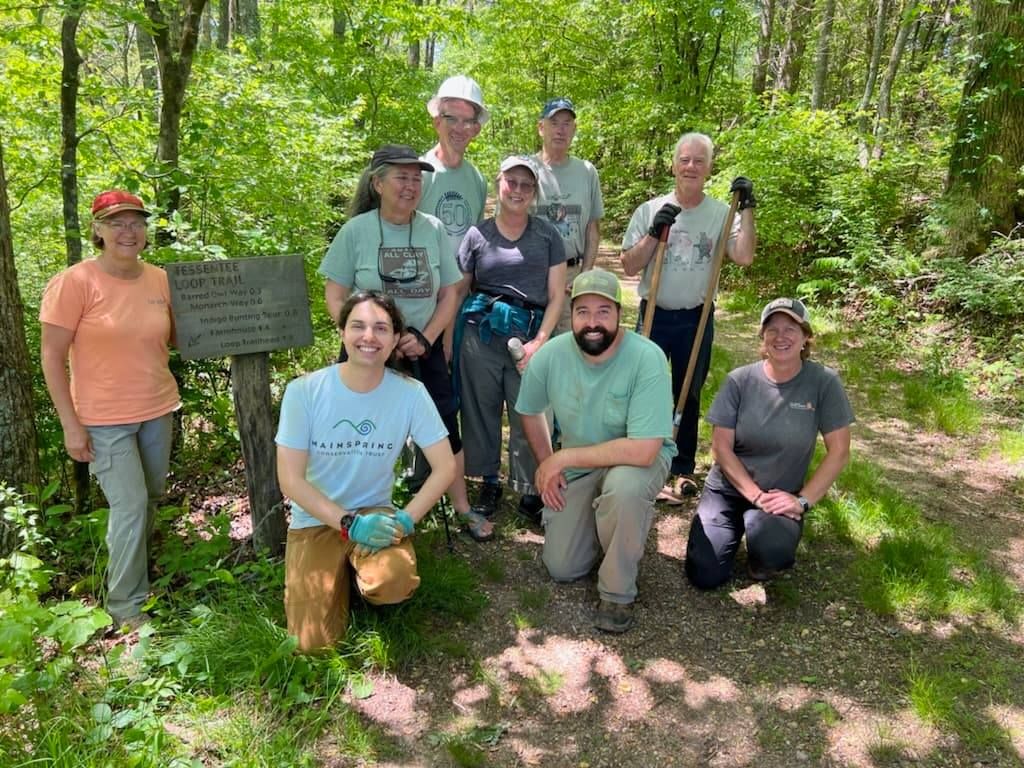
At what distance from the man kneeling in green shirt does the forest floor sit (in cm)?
28

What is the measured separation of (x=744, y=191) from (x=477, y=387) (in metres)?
2.04

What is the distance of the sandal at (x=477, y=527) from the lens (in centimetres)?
399

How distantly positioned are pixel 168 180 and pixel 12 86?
9.70 feet

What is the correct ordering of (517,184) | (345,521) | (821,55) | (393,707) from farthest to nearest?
(821,55), (517,184), (345,521), (393,707)

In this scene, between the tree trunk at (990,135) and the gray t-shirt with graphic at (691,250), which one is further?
the tree trunk at (990,135)

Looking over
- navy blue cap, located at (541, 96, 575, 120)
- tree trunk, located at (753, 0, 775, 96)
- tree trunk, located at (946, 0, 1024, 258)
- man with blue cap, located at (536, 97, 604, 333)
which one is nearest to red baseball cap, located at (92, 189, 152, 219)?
man with blue cap, located at (536, 97, 604, 333)

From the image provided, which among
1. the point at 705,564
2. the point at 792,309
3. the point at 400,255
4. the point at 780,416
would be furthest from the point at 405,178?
the point at 705,564

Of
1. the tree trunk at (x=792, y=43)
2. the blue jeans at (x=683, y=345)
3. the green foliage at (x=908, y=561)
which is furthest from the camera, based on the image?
the tree trunk at (x=792, y=43)

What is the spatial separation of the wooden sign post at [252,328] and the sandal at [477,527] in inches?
42.3

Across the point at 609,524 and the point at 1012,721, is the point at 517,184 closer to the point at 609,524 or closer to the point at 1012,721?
the point at 609,524

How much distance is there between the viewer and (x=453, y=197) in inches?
159

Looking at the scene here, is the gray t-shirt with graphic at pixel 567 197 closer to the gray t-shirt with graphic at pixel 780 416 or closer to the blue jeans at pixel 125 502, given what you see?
the gray t-shirt with graphic at pixel 780 416

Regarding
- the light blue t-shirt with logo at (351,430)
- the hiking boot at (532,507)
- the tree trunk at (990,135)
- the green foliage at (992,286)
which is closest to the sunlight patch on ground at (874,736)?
the hiking boot at (532,507)

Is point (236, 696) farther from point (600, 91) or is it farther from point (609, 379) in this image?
point (600, 91)
